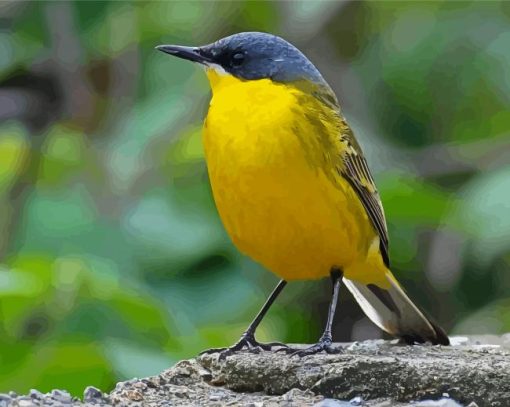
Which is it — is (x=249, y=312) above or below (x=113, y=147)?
below

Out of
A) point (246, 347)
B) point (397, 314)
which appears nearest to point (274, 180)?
point (246, 347)

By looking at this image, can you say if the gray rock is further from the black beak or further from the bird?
the black beak

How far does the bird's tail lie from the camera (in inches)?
158

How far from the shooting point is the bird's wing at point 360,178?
12.2ft

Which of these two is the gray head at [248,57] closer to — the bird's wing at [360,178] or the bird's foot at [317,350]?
the bird's wing at [360,178]

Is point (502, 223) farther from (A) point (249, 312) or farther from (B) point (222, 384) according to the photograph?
(B) point (222, 384)

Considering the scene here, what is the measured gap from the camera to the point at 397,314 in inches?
162

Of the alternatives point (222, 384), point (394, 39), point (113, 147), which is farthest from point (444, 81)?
point (222, 384)

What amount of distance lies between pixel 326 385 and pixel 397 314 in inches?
41.2

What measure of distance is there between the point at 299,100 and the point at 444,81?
2984 millimetres

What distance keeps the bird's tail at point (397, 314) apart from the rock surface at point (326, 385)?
0.60 m

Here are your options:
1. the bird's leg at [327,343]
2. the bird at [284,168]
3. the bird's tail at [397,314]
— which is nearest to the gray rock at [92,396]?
the bird at [284,168]

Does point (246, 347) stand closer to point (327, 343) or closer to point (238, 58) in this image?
point (327, 343)

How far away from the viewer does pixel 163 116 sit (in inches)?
225
